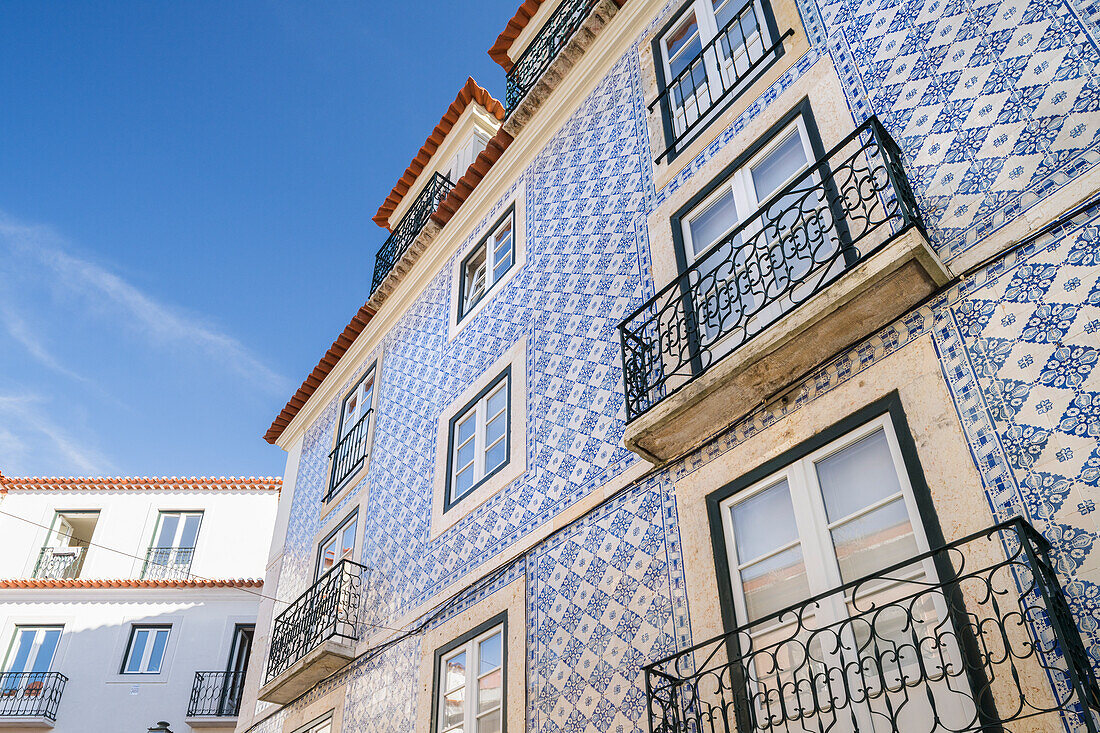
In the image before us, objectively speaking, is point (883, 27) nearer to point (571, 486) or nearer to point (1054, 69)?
point (1054, 69)

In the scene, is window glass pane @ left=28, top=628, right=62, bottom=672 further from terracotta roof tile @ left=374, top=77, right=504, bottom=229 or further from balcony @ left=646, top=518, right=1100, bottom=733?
balcony @ left=646, top=518, right=1100, bottom=733

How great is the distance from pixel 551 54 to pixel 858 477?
6046mm

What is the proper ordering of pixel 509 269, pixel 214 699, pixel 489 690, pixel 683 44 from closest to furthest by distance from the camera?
pixel 489 690 → pixel 683 44 → pixel 509 269 → pixel 214 699

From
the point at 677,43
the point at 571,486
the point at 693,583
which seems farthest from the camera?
the point at 677,43

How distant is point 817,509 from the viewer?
4.13 m

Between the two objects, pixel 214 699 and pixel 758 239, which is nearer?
pixel 758 239

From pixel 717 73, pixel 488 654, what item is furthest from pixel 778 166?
pixel 488 654

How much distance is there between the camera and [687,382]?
15.5 feet

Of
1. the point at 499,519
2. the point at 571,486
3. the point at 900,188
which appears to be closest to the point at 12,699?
the point at 499,519

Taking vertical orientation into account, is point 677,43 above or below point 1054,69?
above

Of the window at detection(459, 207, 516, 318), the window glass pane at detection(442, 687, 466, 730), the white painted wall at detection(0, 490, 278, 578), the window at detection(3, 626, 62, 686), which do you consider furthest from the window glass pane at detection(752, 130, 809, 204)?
the window at detection(3, 626, 62, 686)

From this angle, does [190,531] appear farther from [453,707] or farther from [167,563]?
[453,707]

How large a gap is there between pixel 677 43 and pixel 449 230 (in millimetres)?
3297

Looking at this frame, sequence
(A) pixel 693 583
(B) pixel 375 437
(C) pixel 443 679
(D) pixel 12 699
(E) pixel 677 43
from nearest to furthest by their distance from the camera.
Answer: (A) pixel 693 583
(C) pixel 443 679
(E) pixel 677 43
(B) pixel 375 437
(D) pixel 12 699
